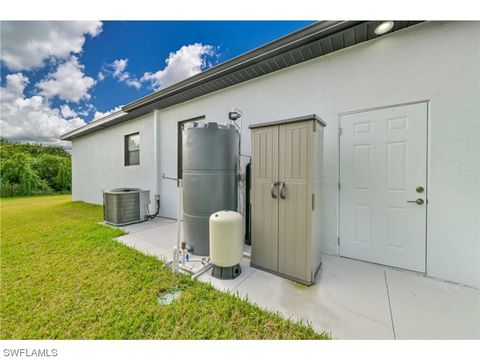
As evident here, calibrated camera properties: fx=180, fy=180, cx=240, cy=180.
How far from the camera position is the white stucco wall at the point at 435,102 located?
198 centimetres

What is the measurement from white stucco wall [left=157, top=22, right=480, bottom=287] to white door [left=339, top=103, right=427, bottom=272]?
10cm

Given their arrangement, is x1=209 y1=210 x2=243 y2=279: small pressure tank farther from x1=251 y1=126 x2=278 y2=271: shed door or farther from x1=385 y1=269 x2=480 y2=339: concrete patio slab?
x1=385 y1=269 x2=480 y2=339: concrete patio slab

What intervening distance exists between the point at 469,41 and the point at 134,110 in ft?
21.4

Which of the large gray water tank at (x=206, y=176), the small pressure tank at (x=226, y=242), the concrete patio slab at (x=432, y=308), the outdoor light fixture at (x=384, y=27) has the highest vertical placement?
the outdoor light fixture at (x=384, y=27)

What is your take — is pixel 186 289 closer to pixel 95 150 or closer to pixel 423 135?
pixel 423 135

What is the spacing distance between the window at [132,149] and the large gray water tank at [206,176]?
416 centimetres

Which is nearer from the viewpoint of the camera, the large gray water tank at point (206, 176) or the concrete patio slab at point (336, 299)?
the concrete patio slab at point (336, 299)

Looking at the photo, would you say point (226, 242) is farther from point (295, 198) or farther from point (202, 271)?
point (295, 198)

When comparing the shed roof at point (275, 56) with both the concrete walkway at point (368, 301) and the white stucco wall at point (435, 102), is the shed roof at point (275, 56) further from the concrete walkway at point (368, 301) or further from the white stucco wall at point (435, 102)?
the concrete walkway at point (368, 301)

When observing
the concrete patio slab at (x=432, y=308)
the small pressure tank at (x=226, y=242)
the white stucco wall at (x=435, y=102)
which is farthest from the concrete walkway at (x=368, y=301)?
the white stucco wall at (x=435, y=102)

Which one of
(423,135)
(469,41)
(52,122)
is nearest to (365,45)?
(469,41)

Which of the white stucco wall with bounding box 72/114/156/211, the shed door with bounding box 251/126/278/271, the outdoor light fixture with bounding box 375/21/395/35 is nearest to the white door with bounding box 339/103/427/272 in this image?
the outdoor light fixture with bounding box 375/21/395/35

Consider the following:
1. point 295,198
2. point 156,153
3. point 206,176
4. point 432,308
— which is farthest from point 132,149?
point 432,308
